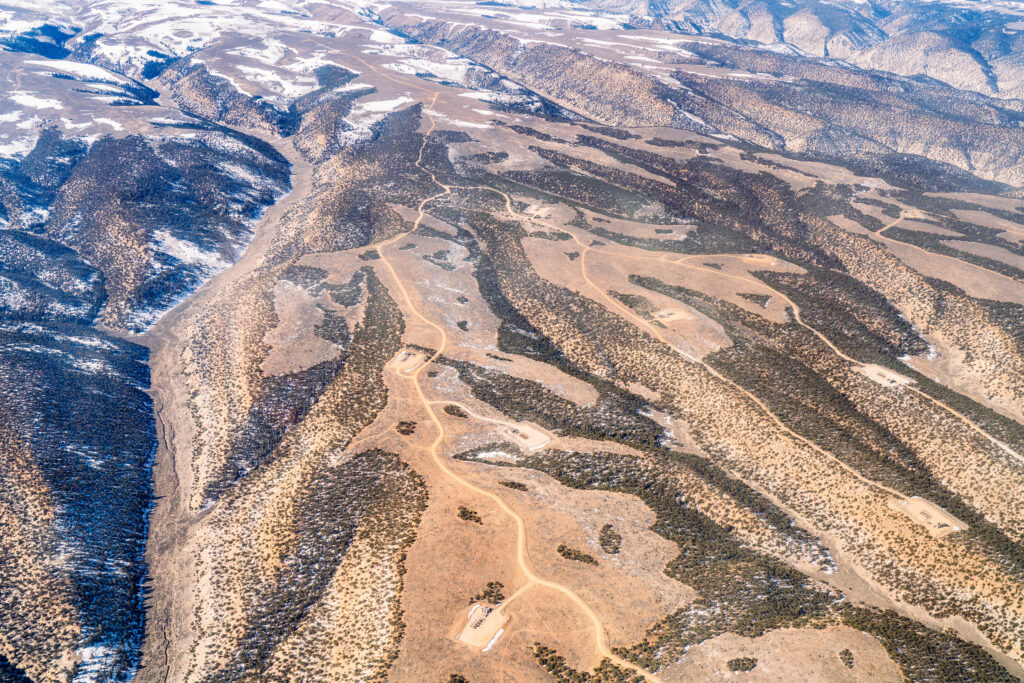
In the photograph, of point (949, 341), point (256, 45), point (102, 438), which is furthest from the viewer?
point (256, 45)

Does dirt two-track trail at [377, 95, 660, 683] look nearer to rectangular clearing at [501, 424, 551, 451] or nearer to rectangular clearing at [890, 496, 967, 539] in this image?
rectangular clearing at [501, 424, 551, 451]

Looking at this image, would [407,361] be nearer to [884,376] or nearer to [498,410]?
Answer: [498,410]

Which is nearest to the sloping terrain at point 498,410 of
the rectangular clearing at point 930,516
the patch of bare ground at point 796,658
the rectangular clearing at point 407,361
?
the patch of bare ground at point 796,658

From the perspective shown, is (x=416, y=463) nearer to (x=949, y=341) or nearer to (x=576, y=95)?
(x=949, y=341)

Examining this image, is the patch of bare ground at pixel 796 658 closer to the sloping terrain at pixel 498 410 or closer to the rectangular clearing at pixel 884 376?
the sloping terrain at pixel 498 410

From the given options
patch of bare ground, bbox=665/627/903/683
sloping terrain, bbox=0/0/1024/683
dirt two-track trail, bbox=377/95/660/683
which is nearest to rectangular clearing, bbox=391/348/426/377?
sloping terrain, bbox=0/0/1024/683

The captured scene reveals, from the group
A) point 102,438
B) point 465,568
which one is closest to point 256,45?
point 102,438

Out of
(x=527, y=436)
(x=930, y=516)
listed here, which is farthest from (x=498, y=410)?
(x=930, y=516)

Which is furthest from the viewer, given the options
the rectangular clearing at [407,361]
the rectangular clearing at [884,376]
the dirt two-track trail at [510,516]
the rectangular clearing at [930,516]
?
the rectangular clearing at [407,361]
